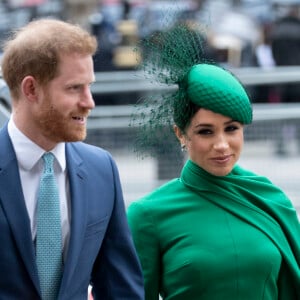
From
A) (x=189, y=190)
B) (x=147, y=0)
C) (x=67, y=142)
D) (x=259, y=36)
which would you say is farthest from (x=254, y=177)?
(x=147, y=0)

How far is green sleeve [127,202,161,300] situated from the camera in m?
3.83

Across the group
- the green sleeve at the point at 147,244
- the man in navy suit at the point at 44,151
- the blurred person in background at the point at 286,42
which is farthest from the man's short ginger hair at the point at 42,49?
the blurred person in background at the point at 286,42

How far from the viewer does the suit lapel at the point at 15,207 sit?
3.33 meters

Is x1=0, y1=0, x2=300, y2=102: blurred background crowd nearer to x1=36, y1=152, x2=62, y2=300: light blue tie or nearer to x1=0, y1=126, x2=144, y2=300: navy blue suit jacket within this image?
x1=0, y1=126, x2=144, y2=300: navy blue suit jacket

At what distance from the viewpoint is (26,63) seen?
334 centimetres

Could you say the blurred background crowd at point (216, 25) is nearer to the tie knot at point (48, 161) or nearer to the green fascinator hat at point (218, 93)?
the green fascinator hat at point (218, 93)

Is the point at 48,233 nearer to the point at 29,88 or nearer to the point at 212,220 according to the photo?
the point at 29,88

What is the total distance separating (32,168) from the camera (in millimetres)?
3420

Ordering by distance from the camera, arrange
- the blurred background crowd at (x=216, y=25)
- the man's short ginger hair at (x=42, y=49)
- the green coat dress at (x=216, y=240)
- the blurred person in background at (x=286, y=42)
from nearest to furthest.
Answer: the man's short ginger hair at (x=42, y=49) < the green coat dress at (x=216, y=240) < the blurred background crowd at (x=216, y=25) < the blurred person in background at (x=286, y=42)

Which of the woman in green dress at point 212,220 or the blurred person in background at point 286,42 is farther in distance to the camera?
the blurred person in background at point 286,42

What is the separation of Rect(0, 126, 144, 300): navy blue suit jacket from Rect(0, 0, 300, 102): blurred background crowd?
8073mm

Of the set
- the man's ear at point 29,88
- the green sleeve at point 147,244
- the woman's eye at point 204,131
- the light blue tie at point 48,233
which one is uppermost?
the man's ear at point 29,88

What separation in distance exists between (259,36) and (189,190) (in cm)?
1035

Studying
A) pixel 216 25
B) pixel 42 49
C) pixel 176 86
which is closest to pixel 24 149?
pixel 42 49
